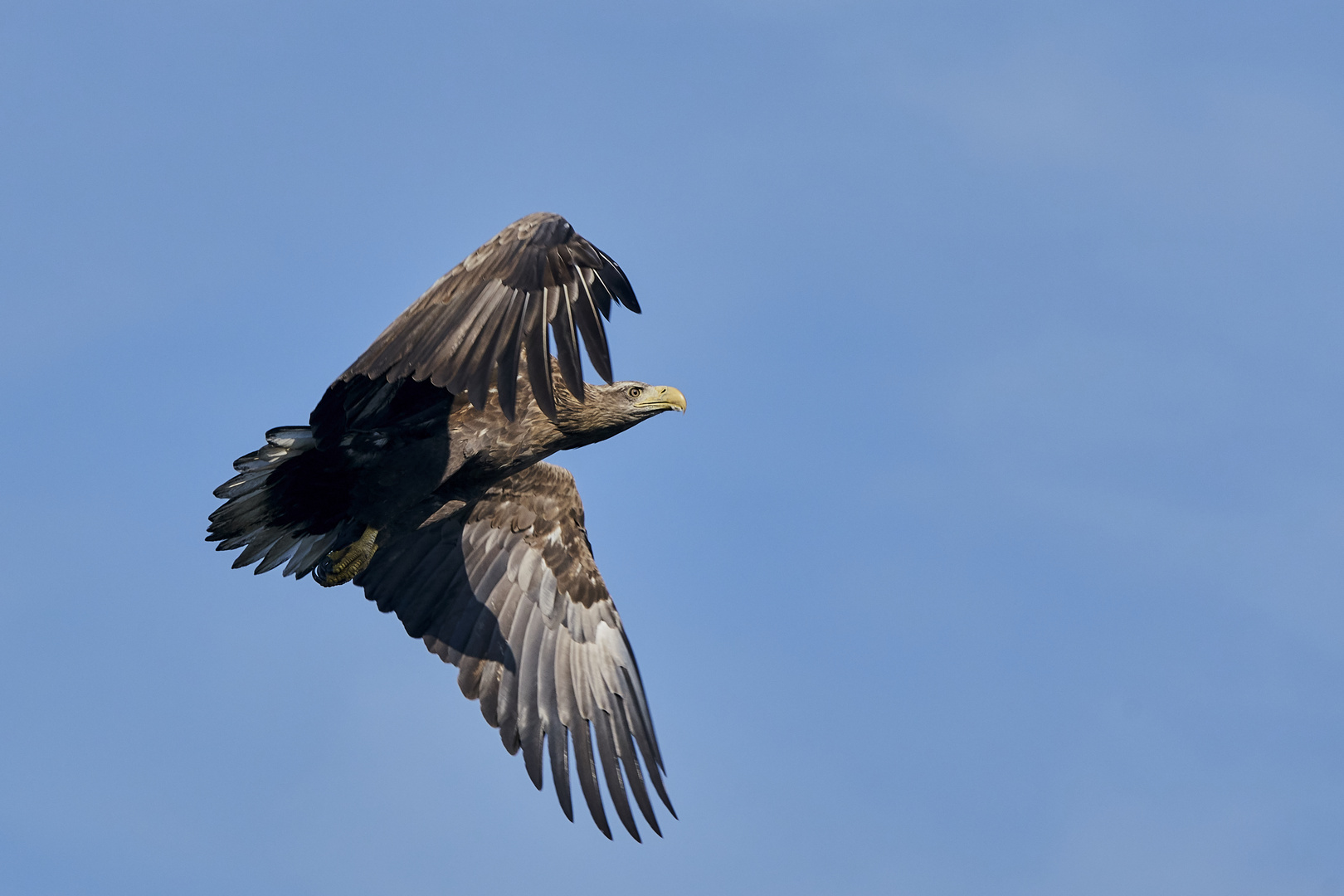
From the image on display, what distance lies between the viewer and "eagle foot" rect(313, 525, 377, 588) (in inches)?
384

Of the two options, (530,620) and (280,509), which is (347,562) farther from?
(530,620)

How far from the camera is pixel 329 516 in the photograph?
9.61 meters

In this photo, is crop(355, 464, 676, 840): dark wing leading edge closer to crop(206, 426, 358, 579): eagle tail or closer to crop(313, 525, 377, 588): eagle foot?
crop(313, 525, 377, 588): eagle foot

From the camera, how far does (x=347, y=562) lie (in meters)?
9.86

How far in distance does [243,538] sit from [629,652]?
8.35 feet

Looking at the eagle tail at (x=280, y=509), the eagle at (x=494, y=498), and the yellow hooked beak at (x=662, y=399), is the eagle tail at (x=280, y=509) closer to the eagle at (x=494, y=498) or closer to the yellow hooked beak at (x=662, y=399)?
the eagle at (x=494, y=498)

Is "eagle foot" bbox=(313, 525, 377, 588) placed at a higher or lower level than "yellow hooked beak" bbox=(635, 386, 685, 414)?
lower

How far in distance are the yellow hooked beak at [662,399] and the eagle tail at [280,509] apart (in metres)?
1.89

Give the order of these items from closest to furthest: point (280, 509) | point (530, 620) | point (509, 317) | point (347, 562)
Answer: point (509, 317), point (280, 509), point (347, 562), point (530, 620)

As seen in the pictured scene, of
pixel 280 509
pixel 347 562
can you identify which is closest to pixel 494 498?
pixel 347 562

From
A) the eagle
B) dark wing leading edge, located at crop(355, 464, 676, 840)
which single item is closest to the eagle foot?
the eagle

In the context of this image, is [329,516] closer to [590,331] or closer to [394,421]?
[394,421]

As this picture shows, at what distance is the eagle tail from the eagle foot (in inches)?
2.8

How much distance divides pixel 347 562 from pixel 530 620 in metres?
1.31
